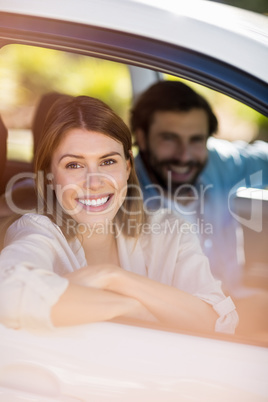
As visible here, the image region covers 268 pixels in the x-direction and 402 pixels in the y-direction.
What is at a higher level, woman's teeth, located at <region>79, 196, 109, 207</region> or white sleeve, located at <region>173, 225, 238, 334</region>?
woman's teeth, located at <region>79, 196, 109, 207</region>

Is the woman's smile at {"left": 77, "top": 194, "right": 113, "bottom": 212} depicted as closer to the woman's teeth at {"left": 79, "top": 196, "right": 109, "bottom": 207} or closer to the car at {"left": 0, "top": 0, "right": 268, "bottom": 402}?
the woman's teeth at {"left": 79, "top": 196, "right": 109, "bottom": 207}

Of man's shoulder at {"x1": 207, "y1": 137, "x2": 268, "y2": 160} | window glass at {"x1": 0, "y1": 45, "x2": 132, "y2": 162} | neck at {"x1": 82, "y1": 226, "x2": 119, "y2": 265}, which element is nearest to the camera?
neck at {"x1": 82, "y1": 226, "x2": 119, "y2": 265}

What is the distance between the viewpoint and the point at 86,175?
1861 mm

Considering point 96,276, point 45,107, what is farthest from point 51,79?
point 96,276

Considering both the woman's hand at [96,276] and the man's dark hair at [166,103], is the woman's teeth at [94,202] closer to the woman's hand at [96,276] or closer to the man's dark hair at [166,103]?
the woman's hand at [96,276]

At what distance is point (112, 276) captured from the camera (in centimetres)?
147

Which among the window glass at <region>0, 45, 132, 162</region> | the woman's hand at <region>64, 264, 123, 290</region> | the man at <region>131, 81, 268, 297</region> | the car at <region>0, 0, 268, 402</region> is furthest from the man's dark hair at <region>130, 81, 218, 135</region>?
the woman's hand at <region>64, 264, 123, 290</region>

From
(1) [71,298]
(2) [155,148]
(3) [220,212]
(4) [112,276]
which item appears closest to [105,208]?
(4) [112,276]

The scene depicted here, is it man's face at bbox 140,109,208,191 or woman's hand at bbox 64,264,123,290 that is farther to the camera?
man's face at bbox 140,109,208,191

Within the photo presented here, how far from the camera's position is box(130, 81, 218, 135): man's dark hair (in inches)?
114

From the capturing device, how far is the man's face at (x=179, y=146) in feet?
9.73

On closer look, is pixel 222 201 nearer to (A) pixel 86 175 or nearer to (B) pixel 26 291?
(A) pixel 86 175

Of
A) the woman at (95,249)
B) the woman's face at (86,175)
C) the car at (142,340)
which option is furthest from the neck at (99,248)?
the car at (142,340)

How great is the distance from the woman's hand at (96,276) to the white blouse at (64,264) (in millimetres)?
53
